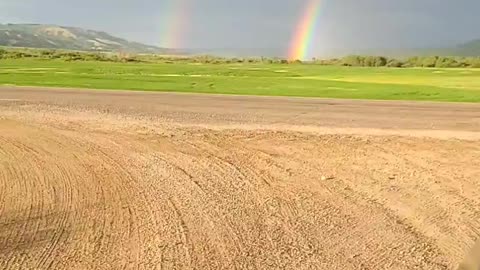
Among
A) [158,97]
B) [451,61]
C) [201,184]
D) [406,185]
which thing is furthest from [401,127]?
[451,61]

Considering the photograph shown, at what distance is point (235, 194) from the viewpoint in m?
9.66

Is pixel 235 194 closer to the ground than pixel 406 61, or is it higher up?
higher up

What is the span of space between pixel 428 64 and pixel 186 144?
100168 mm

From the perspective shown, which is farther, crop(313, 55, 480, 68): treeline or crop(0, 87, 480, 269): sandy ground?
crop(313, 55, 480, 68): treeline

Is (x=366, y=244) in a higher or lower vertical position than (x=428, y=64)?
higher

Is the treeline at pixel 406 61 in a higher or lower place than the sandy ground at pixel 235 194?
lower

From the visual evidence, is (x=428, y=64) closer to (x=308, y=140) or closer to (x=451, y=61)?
(x=451, y=61)

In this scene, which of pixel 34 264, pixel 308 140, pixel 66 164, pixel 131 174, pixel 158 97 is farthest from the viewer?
pixel 158 97

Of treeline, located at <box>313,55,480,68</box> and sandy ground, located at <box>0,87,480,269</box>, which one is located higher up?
sandy ground, located at <box>0,87,480,269</box>

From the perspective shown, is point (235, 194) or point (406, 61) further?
point (406, 61)

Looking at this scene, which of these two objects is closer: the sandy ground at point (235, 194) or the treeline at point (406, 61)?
the sandy ground at point (235, 194)

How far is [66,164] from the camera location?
11797mm

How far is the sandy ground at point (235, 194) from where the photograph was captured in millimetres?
6930

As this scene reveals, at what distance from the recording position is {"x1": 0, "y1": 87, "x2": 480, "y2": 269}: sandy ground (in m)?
6.93
